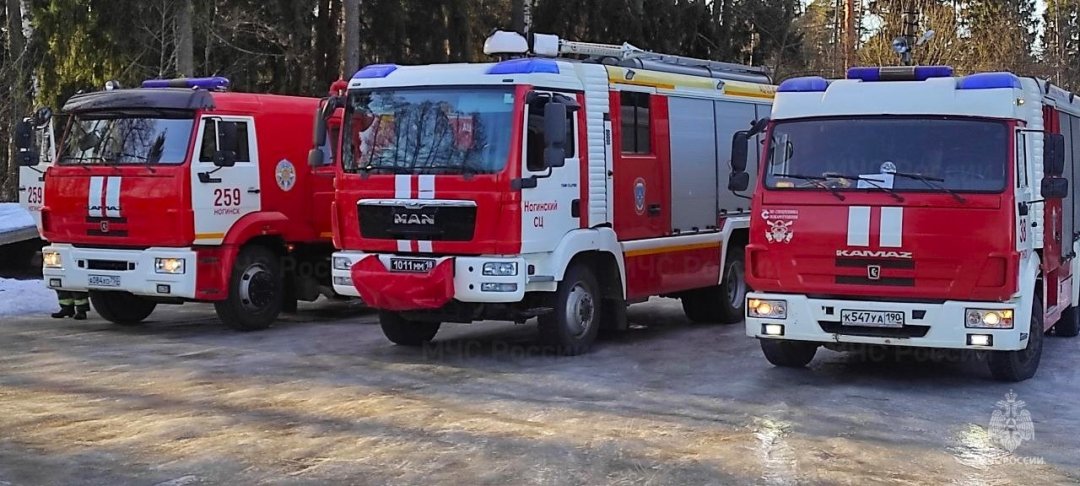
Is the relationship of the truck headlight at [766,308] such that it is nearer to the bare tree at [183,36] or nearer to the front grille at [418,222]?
the front grille at [418,222]

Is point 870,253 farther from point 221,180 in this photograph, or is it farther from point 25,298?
point 25,298

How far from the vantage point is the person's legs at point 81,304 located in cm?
1420

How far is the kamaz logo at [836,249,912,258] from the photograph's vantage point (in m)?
9.60

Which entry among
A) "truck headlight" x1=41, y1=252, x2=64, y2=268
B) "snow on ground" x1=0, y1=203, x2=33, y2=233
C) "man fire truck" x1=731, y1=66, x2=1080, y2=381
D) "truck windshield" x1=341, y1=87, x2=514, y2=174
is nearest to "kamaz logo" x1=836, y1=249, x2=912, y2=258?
"man fire truck" x1=731, y1=66, x2=1080, y2=381

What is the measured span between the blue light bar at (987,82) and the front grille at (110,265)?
27.1 feet

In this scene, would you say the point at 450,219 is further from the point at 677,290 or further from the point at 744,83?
the point at 744,83

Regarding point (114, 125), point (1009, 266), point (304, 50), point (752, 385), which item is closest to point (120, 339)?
point (114, 125)

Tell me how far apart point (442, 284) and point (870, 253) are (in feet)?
11.8

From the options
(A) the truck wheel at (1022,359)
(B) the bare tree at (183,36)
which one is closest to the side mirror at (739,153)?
(A) the truck wheel at (1022,359)

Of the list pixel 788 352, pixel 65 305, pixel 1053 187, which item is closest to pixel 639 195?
pixel 788 352

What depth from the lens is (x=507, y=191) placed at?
1091cm

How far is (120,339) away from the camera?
1312 centimetres

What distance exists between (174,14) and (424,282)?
12.1 m

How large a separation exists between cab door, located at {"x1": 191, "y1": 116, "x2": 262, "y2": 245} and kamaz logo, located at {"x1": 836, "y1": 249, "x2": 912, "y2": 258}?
6.66m
